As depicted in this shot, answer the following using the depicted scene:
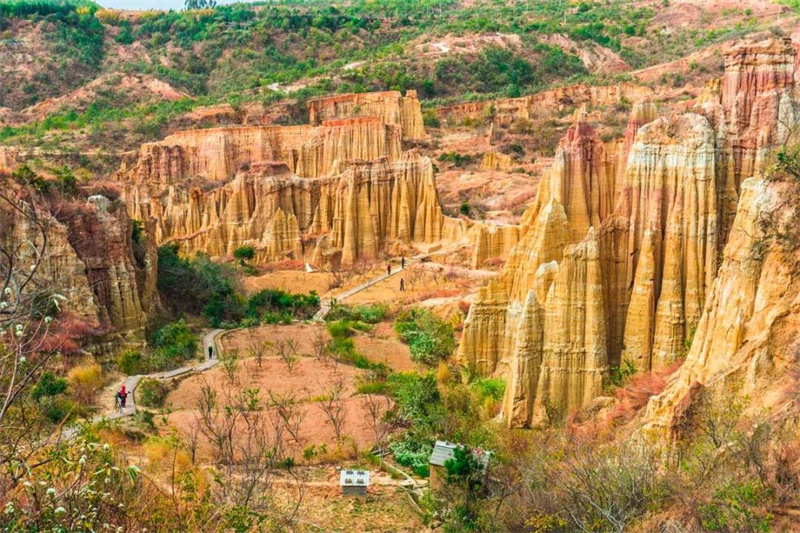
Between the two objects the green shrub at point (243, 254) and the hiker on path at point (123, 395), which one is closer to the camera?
the hiker on path at point (123, 395)

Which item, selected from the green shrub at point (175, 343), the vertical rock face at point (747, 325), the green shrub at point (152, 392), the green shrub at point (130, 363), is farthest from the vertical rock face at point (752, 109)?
the green shrub at point (130, 363)

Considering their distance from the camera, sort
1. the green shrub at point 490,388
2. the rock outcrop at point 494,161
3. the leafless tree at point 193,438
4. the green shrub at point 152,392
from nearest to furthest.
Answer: the leafless tree at point 193,438, the green shrub at point 490,388, the green shrub at point 152,392, the rock outcrop at point 494,161

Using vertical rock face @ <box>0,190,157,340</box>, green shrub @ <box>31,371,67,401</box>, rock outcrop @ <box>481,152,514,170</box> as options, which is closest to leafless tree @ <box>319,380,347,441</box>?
green shrub @ <box>31,371,67,401</box>

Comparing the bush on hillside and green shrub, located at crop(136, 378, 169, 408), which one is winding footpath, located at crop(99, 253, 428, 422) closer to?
green shrub, located at crop(136, 378, 169, 408)

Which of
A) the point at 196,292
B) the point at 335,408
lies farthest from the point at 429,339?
the point at 196,292

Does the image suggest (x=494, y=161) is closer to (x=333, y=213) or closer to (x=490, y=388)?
(x=333, y=213)

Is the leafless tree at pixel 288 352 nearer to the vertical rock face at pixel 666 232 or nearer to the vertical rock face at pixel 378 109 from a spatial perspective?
the vertical rock face at pixel 666 232

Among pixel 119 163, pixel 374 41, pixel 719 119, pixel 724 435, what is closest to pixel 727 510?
pixel 724 435
